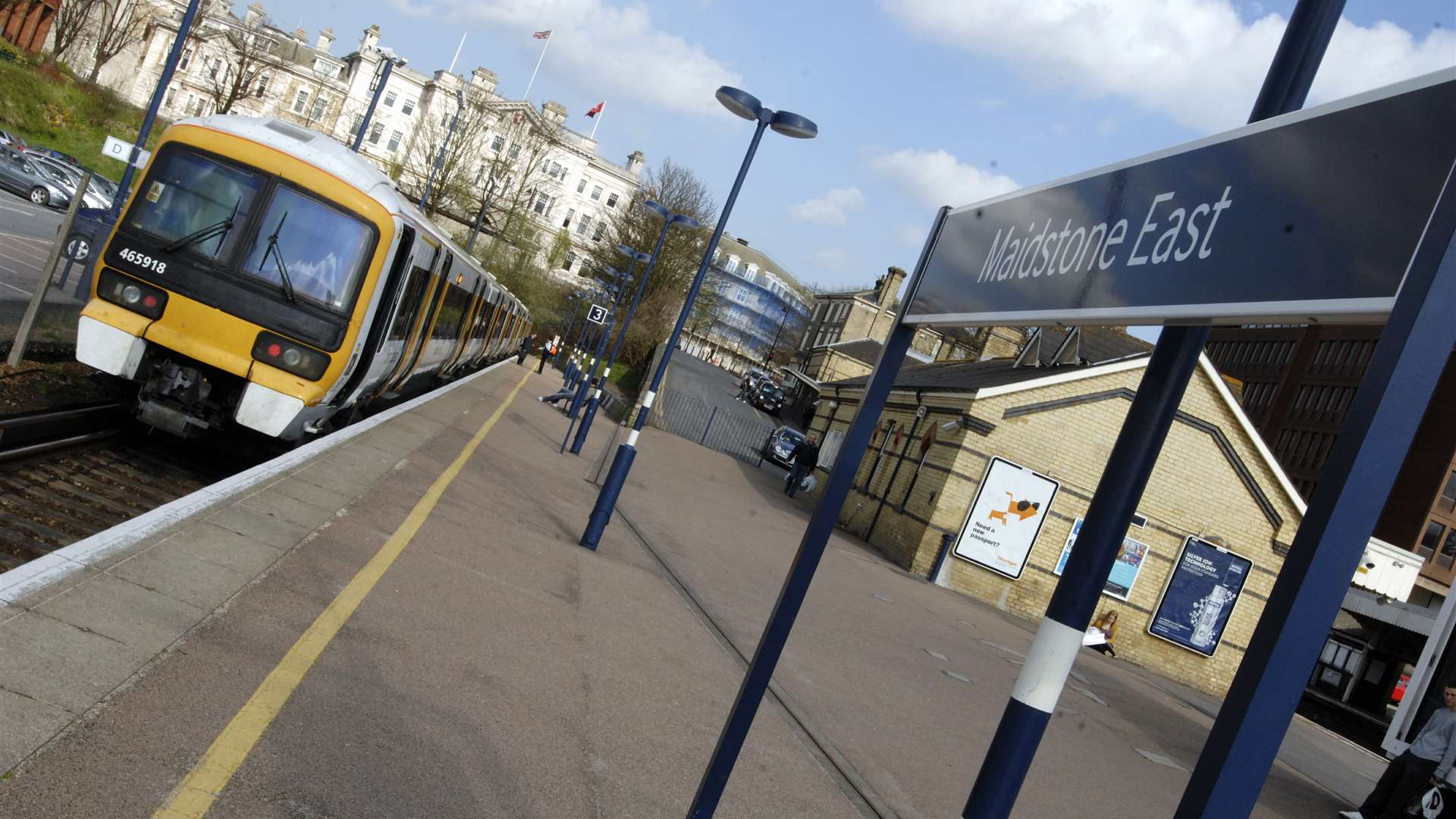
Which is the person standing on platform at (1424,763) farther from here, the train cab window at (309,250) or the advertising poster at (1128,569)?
the advertising poster at (1128,569)

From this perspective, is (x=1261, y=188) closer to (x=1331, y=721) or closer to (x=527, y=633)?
(x=527, y=633)

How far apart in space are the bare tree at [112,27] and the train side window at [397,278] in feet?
158

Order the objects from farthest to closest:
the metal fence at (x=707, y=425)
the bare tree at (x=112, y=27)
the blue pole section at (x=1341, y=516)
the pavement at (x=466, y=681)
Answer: the bare tree at (x=112, y=27) → the metal fence at (x=707, y=425) → the pavement at (x=466, y=681) → the blue pole section at (x=1341, y=516)

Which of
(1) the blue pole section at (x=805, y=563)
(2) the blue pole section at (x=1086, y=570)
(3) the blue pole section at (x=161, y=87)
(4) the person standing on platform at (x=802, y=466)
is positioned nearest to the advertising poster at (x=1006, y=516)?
(4) the person standing on platform at (x=802, y=466)

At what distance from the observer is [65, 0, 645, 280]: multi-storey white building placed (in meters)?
77.2

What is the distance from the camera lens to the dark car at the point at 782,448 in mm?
47031

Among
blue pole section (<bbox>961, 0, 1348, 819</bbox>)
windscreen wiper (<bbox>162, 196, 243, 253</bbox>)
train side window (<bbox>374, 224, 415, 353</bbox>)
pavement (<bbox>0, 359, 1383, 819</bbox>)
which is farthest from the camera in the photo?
train side window (<bbox>374, 224, 415, 353</bbox>)

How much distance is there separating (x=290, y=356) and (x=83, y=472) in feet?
6.99

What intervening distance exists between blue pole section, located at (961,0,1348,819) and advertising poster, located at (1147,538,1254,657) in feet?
78.6

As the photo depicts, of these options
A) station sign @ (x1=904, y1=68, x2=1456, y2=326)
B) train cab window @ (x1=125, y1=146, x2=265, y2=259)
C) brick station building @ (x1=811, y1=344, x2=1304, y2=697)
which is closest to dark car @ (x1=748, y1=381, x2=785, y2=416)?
brick station building @ (x1=811, y1=344, x2=1304, y2=697)

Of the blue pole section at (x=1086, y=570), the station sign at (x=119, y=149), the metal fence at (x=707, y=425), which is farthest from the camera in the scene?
the metal fence at (x=707, y=425)

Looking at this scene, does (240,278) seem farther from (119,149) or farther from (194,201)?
(119,149)

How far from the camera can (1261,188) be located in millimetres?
2322

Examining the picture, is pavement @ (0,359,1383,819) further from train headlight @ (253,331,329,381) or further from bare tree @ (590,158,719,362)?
bare tree @ (590,158,719,362)
